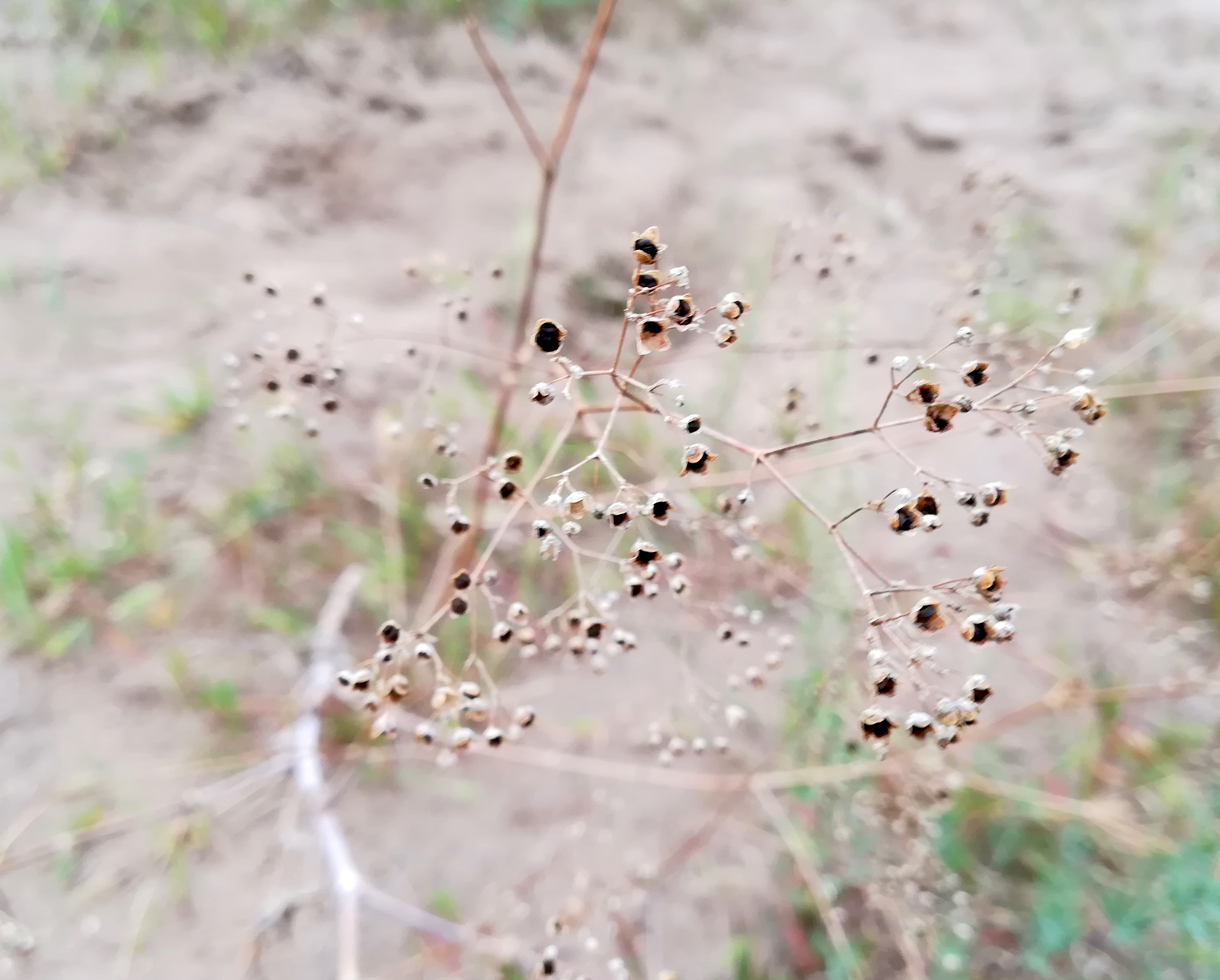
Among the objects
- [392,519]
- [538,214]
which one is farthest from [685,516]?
[392,519]

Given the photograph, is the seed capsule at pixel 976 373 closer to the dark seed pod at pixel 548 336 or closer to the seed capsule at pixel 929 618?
the seed capsule at pixel 929 618

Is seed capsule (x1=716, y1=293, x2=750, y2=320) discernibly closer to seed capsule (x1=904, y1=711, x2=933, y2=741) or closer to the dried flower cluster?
the dried flower cluster

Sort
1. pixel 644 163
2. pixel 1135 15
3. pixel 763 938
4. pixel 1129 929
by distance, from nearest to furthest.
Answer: pixel 1129 929
pixel 763 938
pixel 644 163
pixel 1135 15

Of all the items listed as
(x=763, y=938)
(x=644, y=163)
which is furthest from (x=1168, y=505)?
(x=644, y=163)

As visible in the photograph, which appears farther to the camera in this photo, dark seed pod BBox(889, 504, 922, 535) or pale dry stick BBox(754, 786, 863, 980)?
pale dry stick BBox(754, 786, 863, 980)

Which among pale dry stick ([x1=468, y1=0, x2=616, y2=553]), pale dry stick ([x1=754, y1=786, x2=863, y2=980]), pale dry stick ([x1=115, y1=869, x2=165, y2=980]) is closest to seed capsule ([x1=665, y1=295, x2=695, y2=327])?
pale dry stick ([x1=468, y1=0, x2=616, y2=553])

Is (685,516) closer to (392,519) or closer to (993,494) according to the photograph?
(993,494)

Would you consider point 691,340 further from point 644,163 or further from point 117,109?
point 117,109
